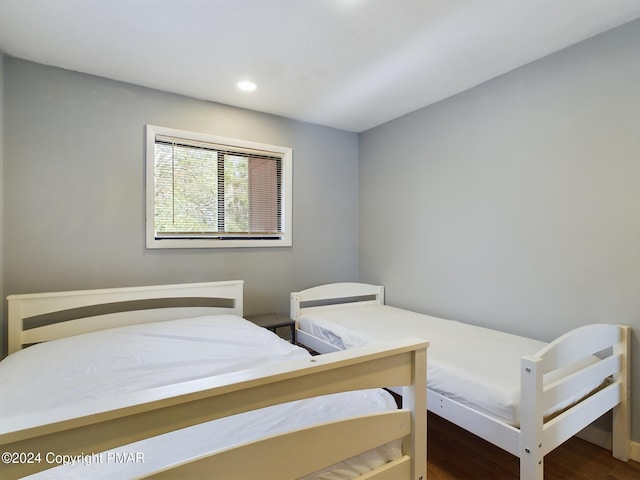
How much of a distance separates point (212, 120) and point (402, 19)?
1719 millimetres

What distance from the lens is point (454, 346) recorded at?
1928 millimetres

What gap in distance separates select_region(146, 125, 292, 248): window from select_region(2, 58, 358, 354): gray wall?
0.27 feet

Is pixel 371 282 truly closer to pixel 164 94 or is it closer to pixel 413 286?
pixel 413 286

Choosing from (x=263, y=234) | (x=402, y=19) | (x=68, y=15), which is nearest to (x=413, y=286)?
Result: (x=263, y=234)

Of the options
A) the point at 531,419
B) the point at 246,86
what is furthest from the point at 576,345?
the point at 246,86

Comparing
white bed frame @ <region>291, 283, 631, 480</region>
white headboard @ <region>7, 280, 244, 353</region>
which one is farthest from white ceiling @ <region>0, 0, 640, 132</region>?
white bed frame @ <region>291, 283, 631, 480</region>

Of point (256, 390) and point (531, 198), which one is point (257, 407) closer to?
point (256, 390)

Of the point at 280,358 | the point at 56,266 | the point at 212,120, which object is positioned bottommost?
the point at 280,358

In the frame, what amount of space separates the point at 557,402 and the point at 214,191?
2.66 metres

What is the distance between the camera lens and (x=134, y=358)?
1.67 metres

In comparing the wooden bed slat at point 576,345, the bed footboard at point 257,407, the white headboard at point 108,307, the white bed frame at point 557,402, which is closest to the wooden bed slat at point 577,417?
the white bed frame at point 557,402

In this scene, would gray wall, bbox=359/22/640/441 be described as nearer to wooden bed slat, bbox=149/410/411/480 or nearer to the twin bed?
the twin bed

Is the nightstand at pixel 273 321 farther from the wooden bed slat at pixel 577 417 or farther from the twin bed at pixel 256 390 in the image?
the wooden bed slat at pixel 577 417

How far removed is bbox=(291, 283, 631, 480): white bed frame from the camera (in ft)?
4.18
